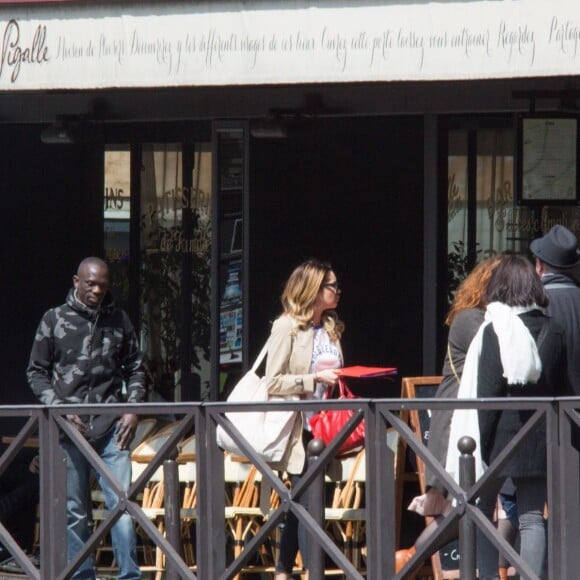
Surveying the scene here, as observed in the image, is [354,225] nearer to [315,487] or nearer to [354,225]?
[354,225]

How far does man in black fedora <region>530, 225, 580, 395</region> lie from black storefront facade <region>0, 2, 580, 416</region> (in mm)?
1572

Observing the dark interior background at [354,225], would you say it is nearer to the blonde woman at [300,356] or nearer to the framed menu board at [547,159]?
the framed menu board at [547,159]

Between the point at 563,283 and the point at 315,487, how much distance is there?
1.43 metres

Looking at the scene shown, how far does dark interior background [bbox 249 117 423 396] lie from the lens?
29.1 feet

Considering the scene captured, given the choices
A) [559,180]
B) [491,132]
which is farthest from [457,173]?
[559,180]

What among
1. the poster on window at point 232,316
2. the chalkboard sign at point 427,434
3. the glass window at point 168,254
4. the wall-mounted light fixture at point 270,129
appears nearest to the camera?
the chalkboard sign at point 427,434

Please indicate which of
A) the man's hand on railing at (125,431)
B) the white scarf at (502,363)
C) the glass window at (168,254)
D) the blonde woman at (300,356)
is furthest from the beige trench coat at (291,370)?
the glass window at (168,254)

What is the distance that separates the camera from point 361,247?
8984 millimetres

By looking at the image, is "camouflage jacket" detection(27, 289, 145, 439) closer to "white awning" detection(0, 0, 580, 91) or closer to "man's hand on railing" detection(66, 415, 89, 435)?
"man's hand on railing" detection(66, 415, 89, 435)

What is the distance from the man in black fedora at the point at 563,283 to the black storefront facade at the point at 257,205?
5.16 feet

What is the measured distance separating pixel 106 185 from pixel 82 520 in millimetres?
3107

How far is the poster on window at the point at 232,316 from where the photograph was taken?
28.9ft

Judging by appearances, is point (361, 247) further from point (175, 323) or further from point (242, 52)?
point (242, 52)

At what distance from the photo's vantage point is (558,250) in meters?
6.45
